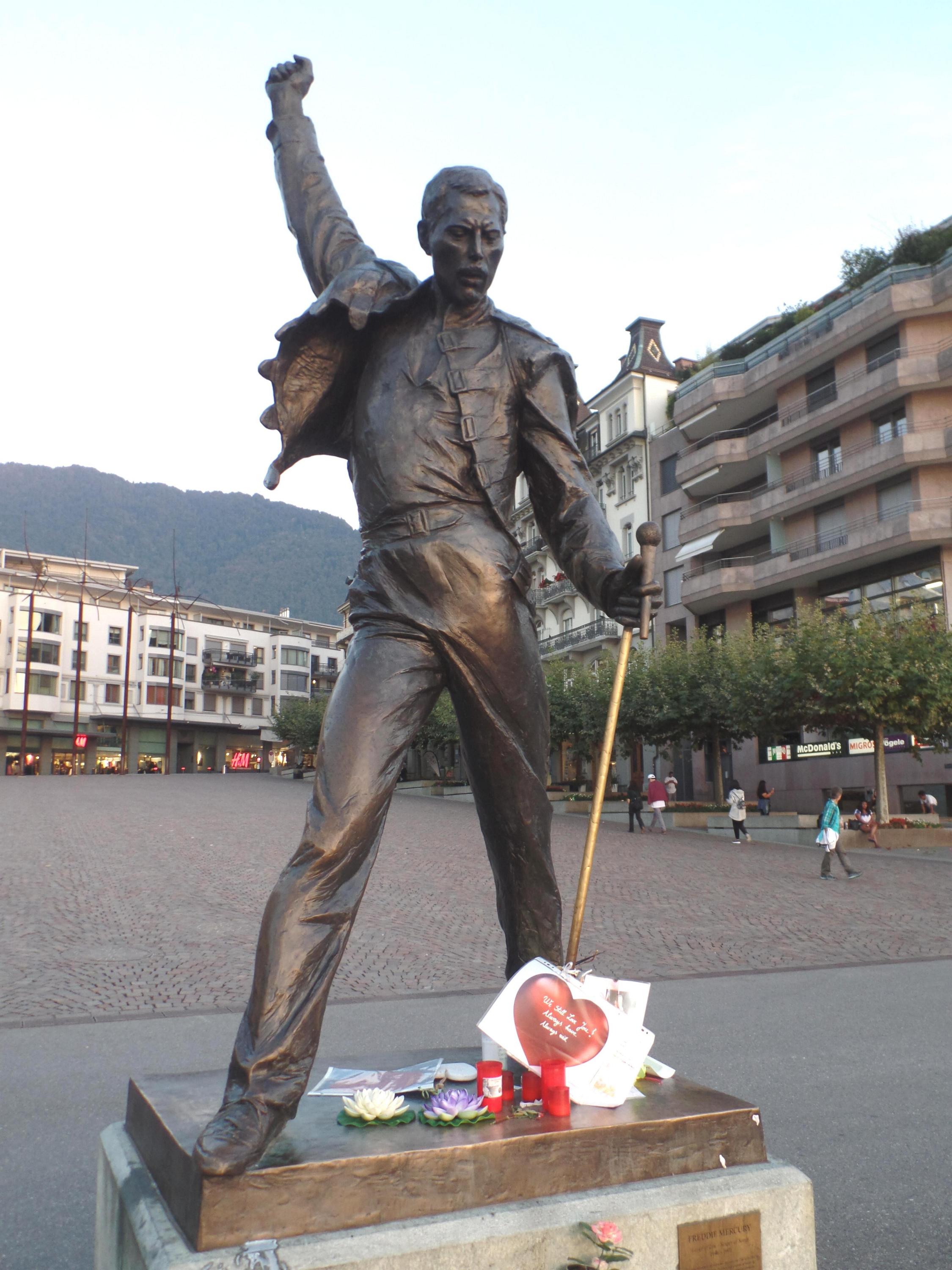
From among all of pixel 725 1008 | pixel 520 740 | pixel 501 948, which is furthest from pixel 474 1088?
pixel 501 948

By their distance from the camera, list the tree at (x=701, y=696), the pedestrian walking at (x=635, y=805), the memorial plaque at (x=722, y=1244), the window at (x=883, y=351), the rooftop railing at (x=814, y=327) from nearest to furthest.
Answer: the memorial plaque at (x=722, y=1244) < the pedestrian walking at (x=635, y=805) < the tree at (x=701, y=696) < the rooftop railing at (x=814, y=327) < the window at (x=883, y=351)

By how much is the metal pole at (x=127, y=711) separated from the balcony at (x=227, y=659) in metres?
7.45

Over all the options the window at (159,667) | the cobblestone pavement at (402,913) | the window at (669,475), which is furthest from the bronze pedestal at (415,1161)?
the window at (159,667)

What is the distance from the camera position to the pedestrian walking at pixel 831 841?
16141 mm

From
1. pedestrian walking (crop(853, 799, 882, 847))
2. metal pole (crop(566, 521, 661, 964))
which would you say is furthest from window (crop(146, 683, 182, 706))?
metal pole (crop(566, 521, 661, 964))

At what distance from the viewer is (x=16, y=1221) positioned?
11.1 feet

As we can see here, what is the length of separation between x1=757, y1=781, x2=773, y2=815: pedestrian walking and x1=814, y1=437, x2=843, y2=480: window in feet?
33.8

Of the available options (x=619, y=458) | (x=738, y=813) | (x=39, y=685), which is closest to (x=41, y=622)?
(x=39, y=685)

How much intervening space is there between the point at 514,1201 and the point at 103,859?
15745 mm

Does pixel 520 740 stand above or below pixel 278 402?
below

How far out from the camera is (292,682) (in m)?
91.0

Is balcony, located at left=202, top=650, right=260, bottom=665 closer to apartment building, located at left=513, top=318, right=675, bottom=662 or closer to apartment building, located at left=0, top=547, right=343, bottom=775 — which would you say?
apartment building, located at left=0, top=547, right=343, bottom=775

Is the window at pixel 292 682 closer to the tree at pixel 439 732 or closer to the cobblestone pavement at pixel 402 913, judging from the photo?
the tree at pixel 439 732

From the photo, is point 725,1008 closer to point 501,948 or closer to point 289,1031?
point 501,948
